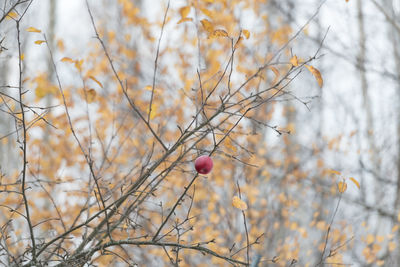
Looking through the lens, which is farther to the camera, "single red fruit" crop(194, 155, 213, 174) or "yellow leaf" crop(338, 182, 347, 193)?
"yellow leaf" crop(338, 182, 347, 193)

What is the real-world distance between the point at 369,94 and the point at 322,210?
1.62m

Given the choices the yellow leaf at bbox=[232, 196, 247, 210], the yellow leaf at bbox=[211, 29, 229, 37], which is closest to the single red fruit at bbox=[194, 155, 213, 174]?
the yellow leaf at bbox=[232, 196, 247, 210]

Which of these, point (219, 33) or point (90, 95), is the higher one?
point (90, 95)

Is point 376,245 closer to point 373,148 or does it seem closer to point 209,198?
point 373,148

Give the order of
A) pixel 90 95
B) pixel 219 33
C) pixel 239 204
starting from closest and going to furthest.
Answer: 1. pixel 239 204
2. pixel 219 33
3. pixel 90 95

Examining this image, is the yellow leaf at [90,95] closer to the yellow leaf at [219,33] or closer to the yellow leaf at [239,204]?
the yellow leaf at [219,33]

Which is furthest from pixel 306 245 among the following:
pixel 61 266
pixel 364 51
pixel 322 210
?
pixel 61 266

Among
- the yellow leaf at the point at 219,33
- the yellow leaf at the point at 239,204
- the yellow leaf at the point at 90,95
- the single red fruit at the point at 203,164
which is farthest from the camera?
the yellow leaf at the point at 90,95

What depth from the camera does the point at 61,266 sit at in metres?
1.58

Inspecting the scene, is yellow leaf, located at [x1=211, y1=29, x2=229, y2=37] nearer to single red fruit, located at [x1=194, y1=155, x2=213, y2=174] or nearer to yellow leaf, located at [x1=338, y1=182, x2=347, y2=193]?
single red fruit, located at [x1=194, y1=155, x2=213, y2=174]

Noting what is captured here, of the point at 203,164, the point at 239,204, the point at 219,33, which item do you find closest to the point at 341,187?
the point at 239,204

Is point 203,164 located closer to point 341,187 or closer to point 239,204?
point 239,204

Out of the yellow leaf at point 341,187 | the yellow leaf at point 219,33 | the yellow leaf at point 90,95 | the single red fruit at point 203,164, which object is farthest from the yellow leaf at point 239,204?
the yellow leaf at point 90,95

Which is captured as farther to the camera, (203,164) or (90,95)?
(90,95)
